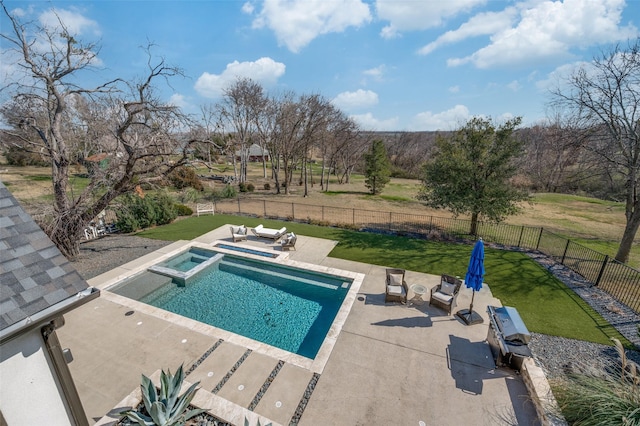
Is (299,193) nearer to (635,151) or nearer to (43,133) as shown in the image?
(43,133)

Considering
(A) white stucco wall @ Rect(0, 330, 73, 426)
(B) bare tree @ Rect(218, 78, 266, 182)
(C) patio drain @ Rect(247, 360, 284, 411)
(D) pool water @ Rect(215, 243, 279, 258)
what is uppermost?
(B) bare tree @ Rect(218, 78, 266, 182)

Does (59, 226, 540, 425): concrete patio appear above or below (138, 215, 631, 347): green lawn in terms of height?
below

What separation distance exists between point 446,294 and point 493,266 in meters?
4.51

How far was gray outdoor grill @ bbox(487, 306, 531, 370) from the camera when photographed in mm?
5633

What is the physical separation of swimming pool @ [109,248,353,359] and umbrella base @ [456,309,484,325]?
3.52m

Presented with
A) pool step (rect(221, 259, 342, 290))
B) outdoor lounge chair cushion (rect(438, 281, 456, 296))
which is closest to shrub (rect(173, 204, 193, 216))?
pool step (rect(221, 259, 342, 290))

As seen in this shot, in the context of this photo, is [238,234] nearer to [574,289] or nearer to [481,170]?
[481,170]

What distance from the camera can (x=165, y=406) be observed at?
4367 millimetres

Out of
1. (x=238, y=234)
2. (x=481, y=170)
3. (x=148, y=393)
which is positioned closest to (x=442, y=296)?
(x=148, y=393)

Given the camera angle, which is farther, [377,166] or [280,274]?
[377,166]

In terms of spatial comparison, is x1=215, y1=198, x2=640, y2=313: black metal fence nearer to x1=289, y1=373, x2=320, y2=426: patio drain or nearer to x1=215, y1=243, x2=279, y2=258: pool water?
x1=215, y1=243, x2=279, y2=258: pool water

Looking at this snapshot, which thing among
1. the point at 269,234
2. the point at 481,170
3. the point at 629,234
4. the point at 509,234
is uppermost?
the point at 481,170

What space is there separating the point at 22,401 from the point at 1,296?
1.42 meters

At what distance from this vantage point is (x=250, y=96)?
30.7 meters
